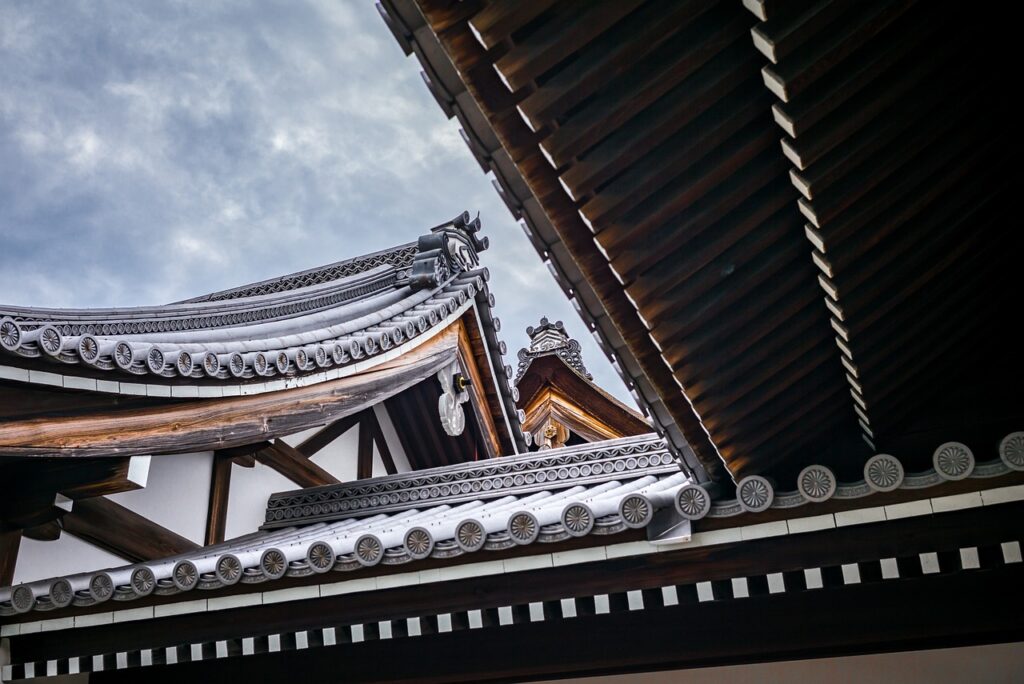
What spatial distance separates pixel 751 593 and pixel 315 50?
125 feet

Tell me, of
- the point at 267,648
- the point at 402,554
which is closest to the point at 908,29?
the point at 402,554

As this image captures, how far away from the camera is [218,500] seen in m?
6.64

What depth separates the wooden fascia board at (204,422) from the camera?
443 centimetres

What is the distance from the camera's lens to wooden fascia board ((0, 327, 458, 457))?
443cm

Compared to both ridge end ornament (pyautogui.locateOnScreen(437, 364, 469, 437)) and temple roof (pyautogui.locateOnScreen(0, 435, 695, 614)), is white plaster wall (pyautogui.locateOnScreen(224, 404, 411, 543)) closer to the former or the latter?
temple roof (pyautogui.locateOnScreen(0, 435, 695, 614))

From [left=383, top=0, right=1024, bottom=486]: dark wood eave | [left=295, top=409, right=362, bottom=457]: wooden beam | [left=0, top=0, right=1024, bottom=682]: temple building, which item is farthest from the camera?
[left=295, top=409, right=362, bottom=457]: wooden beam

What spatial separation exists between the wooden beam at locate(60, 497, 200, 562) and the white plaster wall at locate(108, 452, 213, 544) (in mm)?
94

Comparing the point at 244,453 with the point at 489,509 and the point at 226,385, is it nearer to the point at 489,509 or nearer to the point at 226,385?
the point at 226,385

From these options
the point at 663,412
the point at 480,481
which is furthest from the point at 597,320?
the point at 480,481

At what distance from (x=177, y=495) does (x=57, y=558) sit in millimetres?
938

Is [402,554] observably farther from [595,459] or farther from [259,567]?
[595,459]

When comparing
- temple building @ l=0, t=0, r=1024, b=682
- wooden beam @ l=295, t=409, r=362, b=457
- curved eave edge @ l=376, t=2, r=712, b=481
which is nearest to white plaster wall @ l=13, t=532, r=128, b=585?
temple building @ l=0, t=0, r=1024, b=682

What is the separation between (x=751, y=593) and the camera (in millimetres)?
3918

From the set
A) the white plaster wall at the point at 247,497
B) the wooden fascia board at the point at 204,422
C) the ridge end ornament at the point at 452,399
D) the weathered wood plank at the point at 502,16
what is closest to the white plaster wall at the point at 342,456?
the white plaster wall at the point at 247,497
